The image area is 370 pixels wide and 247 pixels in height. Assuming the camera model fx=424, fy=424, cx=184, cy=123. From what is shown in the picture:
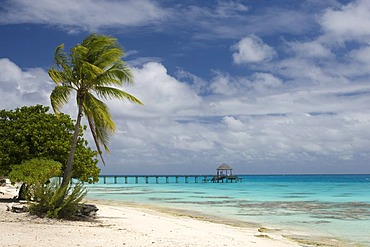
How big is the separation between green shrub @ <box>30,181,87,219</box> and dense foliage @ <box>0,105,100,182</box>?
4029mm

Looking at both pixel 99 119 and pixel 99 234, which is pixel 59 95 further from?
pixel 99 234

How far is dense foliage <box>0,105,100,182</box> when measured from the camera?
58.2 feet

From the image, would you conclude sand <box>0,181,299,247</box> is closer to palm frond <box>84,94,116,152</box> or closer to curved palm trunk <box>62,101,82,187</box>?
curved palm trunk <box>62,101,82,187</box>

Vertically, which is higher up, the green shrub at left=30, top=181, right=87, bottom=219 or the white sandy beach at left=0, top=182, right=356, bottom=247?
Result: the green shrub at left=30, top=181, right=87, bottom=219

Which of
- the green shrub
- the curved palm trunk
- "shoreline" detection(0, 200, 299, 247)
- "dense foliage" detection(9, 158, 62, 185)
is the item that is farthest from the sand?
the curved palm trunk

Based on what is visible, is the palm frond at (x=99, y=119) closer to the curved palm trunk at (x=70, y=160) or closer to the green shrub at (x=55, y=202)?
the curved palm trunk at (x=70, y=160)

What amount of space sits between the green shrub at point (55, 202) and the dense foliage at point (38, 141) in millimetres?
4029

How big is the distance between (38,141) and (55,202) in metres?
5.00

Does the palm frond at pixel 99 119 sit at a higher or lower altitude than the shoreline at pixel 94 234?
higher

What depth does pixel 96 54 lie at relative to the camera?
15.0 m

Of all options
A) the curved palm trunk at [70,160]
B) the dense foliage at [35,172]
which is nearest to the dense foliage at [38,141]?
the dense foliage at [35,172]

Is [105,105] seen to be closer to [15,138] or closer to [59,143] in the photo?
[59,143]

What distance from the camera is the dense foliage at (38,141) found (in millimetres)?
17734

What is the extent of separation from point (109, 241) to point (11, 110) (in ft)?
37.6
